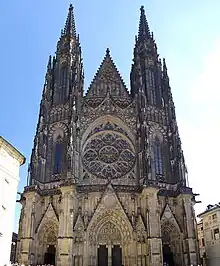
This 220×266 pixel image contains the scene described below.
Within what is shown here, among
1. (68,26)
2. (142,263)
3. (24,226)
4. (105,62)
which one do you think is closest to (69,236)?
A: (24,226)

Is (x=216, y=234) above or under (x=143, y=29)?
under

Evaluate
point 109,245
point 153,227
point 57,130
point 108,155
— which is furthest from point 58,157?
point 153,227

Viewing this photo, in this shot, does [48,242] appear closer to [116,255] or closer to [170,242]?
[116,255]

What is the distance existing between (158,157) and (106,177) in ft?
18.8

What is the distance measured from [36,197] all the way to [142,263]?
10446mm

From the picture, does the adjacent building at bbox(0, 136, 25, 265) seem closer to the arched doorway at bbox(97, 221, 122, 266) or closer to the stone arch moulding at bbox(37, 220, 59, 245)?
the stone arch moulding at bbox(37, 220, 59, 245)

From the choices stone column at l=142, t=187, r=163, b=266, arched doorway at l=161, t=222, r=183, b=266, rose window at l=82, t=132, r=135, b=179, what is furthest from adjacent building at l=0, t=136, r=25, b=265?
arched doorway at l=161, t=222, r=183, b=266

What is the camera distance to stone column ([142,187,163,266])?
26.4m

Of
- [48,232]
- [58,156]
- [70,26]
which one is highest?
[70,26]

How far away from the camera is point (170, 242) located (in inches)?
1159

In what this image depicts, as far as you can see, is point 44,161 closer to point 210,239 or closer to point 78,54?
point 78,54

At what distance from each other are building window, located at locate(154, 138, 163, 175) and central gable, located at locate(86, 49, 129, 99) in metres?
6.31

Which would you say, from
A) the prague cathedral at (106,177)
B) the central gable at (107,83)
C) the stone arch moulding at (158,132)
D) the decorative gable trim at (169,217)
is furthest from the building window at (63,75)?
the decorative gable trim at (169,217)

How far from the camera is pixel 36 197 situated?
29250mm
